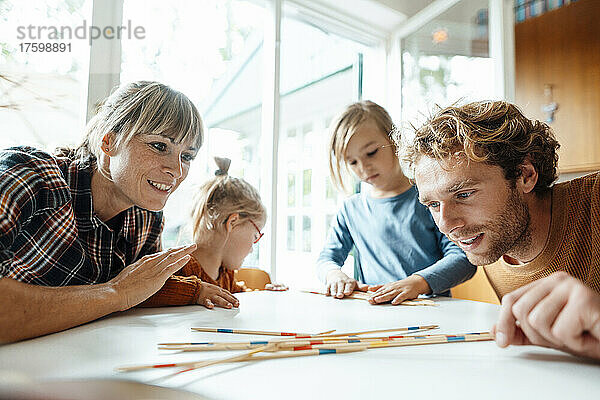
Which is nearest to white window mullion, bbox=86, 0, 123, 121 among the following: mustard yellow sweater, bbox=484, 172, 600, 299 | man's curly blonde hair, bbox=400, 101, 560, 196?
man's curly blonde hair, bbox=400, 101, 560, 196

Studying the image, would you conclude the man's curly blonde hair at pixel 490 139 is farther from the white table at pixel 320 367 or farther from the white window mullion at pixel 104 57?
the white window mullion at pixel 104 57

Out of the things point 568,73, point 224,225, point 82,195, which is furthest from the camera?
point 568,73

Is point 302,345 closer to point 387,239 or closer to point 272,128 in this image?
point 387,239

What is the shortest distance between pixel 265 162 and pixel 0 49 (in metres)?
1.31

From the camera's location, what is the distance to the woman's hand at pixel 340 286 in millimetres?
1269

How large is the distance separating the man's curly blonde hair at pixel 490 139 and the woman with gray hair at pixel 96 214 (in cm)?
63

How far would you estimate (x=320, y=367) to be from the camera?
0.57 meters

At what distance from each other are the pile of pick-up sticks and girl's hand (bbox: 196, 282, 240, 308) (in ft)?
1.07

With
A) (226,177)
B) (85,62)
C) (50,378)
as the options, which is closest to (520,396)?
(50,378)

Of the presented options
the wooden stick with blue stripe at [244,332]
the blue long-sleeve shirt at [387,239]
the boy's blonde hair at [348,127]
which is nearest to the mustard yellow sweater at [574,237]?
the blue long-sleeve shirt at [387,239]

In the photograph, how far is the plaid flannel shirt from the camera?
2.68 feet

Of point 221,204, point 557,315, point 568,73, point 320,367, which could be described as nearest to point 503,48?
point 568,73

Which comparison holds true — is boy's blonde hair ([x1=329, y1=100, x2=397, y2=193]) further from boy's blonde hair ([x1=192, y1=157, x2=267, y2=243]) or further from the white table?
the white table

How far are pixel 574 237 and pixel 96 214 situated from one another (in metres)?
1.17
